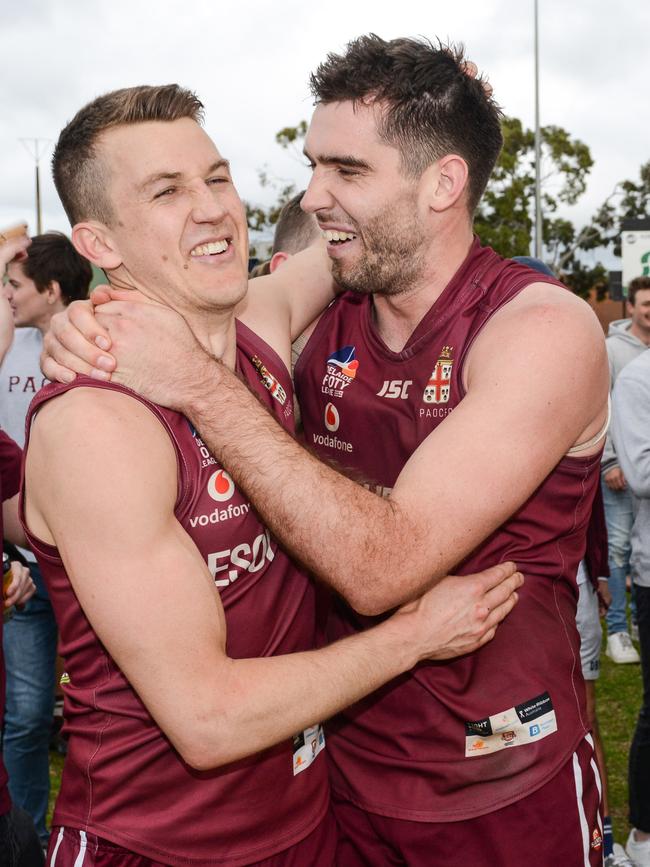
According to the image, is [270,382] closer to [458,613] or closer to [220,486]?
[220,486]

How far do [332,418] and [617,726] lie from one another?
439 centimetres

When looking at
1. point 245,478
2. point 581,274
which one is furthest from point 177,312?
point 581,274

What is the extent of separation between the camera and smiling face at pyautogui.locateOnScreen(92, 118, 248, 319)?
236cm

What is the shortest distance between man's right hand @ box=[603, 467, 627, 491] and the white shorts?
2.80 meters

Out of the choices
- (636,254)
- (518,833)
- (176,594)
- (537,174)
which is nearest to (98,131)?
(176,594)

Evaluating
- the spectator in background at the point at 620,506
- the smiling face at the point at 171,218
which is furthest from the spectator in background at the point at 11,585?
the spectator in background at the point at 620,506

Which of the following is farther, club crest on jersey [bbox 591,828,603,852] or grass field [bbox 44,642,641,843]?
grass field [bbox 44,642,641,843]

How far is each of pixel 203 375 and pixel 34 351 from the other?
3.59 meters

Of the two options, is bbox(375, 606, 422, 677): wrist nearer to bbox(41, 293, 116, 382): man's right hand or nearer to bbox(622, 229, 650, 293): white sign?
bbox(41, 293, 116, 382): man's right hand

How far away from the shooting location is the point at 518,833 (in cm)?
248

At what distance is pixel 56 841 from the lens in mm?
2227

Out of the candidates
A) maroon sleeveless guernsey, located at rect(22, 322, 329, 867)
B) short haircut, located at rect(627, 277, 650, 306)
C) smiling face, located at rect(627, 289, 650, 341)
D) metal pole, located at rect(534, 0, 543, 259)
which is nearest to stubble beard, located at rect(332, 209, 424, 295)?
maroon sleeveless guernsey, located at rect(22, 322, 329, 867)

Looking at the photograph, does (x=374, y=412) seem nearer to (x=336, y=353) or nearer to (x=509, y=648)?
(x=336, y=353)

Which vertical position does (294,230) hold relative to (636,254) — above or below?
below
